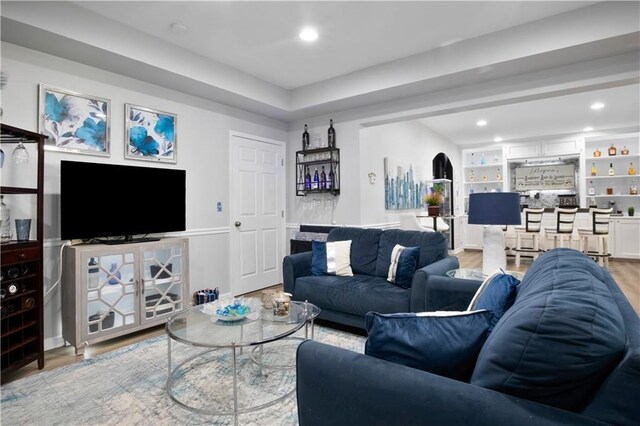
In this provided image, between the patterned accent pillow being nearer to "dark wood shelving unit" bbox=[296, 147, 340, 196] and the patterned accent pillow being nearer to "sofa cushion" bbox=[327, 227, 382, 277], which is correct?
"sofa cushion" bbox=[327, 227, 382, 277]

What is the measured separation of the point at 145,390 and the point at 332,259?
1877 mm

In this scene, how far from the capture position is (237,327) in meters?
2.20

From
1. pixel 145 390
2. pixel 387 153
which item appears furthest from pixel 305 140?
pixel 145 390

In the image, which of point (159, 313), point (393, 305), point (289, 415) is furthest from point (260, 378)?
point (159, 313)

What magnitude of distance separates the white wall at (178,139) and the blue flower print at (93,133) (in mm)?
99

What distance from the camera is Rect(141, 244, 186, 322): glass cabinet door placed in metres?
3.25

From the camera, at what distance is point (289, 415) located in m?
1.95

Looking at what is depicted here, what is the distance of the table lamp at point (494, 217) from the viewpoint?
2578 millimetres

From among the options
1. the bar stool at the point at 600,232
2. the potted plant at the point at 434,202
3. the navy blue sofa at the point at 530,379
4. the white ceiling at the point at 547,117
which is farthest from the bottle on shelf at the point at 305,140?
the bar stool at the point at 600,232

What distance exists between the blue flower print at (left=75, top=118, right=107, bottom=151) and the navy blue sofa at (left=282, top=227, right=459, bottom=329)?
2092mm

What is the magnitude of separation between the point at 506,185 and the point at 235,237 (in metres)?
6.98

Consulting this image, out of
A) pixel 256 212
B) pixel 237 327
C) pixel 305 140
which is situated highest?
pixel 305 140

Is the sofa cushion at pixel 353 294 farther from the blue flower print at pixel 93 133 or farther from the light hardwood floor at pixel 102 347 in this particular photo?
the blue flower print at pixel 93 133

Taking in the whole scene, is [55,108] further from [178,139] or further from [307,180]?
[307,180]
